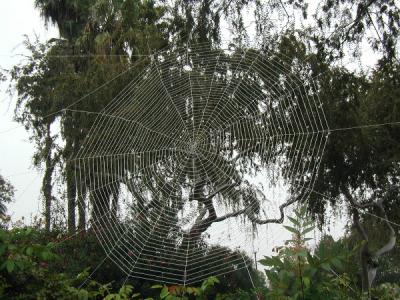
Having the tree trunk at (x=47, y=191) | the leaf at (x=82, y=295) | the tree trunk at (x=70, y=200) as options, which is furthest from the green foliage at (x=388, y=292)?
the tree trunk at (x=70, y=200)

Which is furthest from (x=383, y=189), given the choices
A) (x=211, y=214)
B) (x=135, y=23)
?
(x=135, y=23)

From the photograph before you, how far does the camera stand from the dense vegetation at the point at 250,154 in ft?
11.2

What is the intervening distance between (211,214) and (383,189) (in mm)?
4299

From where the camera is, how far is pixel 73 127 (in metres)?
9.43

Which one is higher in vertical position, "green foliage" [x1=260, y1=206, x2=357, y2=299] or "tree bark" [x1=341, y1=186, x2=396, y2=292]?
"green foliage" [x1=260, y1=206, x2=357, y2=299]

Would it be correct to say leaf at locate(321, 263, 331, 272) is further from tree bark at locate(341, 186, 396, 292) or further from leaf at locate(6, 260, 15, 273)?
tree bark at locate(341, 186, 396, 292)

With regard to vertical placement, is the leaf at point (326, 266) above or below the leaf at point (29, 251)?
below

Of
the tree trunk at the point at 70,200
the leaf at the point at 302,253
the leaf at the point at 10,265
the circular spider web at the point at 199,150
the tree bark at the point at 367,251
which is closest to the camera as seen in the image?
the leaf at the point at 302,253

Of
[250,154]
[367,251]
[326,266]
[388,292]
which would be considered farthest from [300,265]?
[367,251]

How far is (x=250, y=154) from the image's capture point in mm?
7328

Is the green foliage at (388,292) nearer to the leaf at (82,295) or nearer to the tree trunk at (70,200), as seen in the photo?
the leaf at (82,295)

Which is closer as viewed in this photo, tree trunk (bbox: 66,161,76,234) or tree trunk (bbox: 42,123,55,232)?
tree trunk (bbox: 42,123,55,232)

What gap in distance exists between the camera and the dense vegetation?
11.2 ft

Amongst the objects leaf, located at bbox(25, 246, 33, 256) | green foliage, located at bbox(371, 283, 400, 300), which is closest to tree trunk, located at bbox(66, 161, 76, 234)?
leaf, located at bbox(25, 246, 33, 256)
